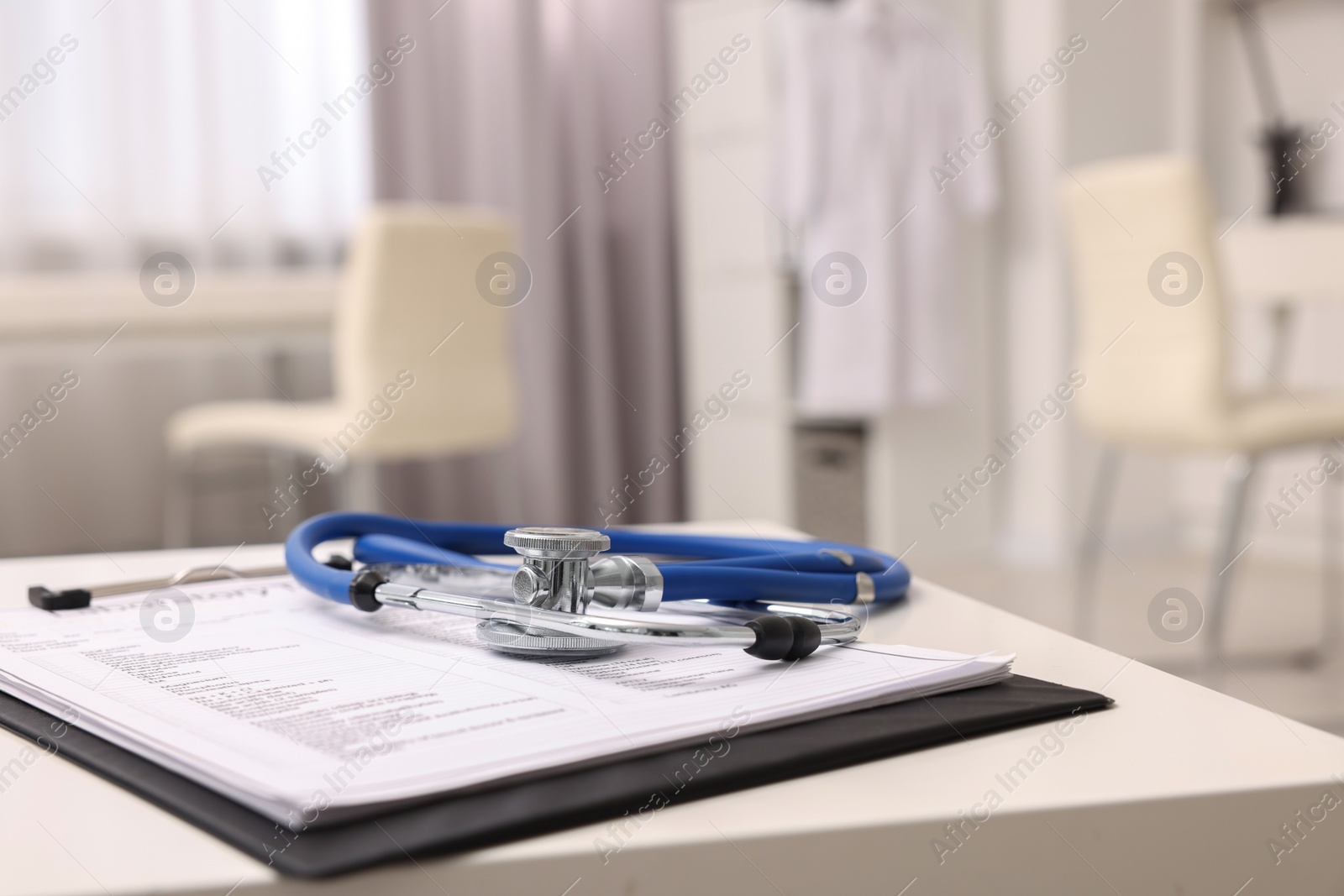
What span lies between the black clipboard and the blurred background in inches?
81.9

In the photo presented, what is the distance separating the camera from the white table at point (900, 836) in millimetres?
250

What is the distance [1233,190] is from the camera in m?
3.17

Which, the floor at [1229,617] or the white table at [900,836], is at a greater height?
the white table at [900,836]

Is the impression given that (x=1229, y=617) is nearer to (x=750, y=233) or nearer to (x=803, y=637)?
(x=750, y=233)

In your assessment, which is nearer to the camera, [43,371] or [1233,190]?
[43,371]

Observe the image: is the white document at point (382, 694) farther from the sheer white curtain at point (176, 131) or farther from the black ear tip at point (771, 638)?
the sheer white curtain at point (176, 131)

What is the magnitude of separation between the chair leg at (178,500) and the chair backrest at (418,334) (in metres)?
0.94

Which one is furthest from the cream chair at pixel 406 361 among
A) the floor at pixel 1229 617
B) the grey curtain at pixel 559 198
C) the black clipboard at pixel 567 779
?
the black clipboard at pixel 567 779

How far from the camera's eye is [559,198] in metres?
3.51

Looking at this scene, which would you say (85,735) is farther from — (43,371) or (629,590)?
(43,371)

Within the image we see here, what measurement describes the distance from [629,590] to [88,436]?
3.03 meters

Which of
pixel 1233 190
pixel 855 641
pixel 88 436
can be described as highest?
pixel 1233 190

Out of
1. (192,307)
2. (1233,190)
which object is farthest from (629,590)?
(1233,190)

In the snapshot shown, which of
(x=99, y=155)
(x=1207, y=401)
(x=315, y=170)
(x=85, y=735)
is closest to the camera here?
(x=85, y=735)
